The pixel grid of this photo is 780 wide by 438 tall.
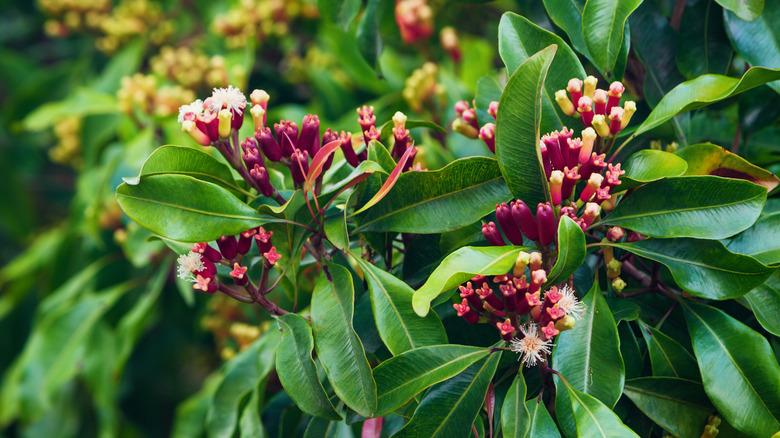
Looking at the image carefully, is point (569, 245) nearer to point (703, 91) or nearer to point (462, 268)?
point (462, 268)

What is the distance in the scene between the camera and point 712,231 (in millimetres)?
886

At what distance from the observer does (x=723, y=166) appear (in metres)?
0.98

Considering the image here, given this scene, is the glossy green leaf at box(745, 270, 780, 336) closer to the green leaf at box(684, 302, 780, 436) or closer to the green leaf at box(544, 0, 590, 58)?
the green leaf at box(684, 302, 780, 436)

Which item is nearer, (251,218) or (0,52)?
(251,218)

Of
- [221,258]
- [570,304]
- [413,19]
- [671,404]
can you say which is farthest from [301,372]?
[413,19]

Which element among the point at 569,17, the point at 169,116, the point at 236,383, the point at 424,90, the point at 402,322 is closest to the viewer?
the point at 402,322

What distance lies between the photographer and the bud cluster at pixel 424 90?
1.74 metres

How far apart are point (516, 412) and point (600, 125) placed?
12.5 inches

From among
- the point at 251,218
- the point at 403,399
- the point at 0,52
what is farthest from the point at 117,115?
the point at 403,399

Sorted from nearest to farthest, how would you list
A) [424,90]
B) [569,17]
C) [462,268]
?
[462,268] → [569,17] → [424,90]

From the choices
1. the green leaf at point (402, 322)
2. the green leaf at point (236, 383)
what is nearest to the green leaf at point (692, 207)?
the green leaf at point (402, 322)

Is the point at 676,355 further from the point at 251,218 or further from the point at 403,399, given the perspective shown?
the point at 251,218

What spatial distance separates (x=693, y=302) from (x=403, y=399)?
367 millimetres

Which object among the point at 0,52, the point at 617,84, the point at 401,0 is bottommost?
the point at 0,52
